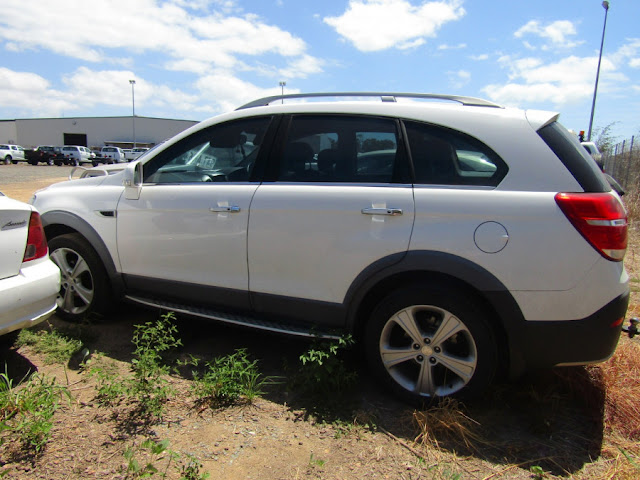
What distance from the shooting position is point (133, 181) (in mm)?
3494

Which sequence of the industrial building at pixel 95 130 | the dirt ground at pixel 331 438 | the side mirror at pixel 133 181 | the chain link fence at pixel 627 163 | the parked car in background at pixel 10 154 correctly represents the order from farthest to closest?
the industrial building at pixel 95 130
the parked car in background at pixel 10 154
the chain link fence at pixel 627 163
the side mirror at pixel 133 181
the dirt ground at pixel 331 438

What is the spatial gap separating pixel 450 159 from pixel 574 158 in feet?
2.13

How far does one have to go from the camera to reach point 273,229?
2922 millimetres

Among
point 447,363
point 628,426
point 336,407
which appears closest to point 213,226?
point 336,407

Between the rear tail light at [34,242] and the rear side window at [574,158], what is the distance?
3.25m

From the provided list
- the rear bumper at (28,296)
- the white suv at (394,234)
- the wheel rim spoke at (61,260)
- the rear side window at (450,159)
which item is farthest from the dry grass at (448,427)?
the wheel rim spoke at (61,260)

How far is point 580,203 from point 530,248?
33 cm

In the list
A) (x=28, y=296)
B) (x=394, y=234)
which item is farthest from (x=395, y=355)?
(x=28, y=296)

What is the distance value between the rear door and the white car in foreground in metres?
1.38

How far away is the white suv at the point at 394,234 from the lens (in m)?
2.36

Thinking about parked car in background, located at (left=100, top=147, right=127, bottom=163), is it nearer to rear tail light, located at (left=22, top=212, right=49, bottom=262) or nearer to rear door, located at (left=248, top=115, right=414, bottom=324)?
rear tail light, located at (left=22, top=212, right=49, bottom=262)

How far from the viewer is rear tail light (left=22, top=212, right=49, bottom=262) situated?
2.99 metres

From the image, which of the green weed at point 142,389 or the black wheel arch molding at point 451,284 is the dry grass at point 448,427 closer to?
the black wheel arch molding at point 451,284

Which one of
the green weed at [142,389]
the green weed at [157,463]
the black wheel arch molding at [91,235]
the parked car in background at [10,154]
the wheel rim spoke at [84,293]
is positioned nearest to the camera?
the green weed at [157,463]
